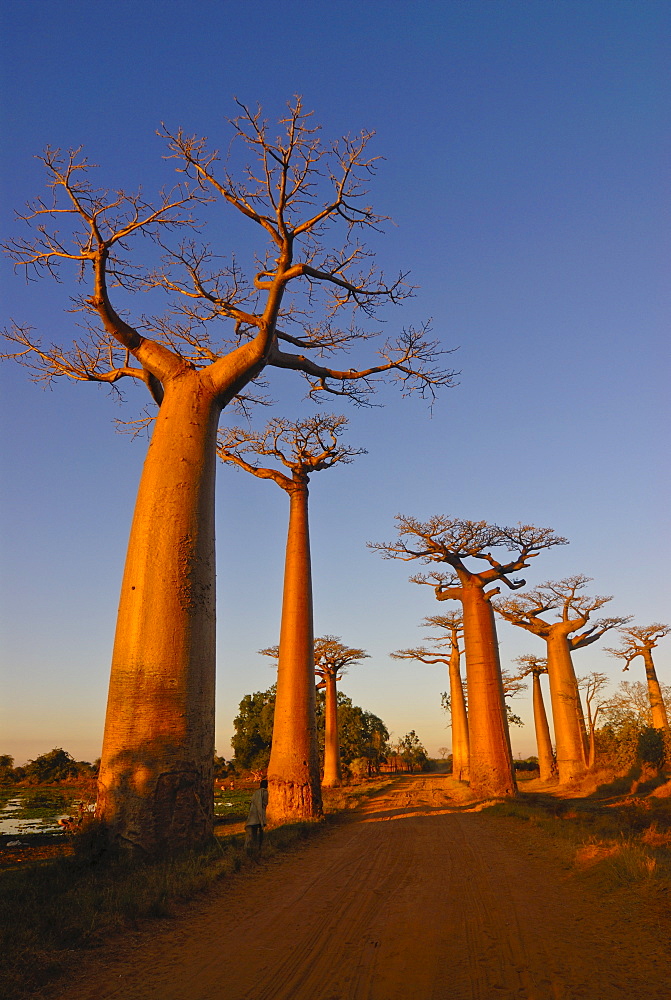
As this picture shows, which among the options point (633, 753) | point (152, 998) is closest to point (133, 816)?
point (152, 998)

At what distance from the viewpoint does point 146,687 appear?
19.2 ft

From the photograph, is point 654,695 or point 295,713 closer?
point 295,713

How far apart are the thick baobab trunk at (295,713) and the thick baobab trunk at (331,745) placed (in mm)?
13167

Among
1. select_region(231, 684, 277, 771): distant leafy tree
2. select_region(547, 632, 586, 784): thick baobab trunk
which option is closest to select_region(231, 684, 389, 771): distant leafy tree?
select_region(231, 684, 277, 771): distant leafy tree

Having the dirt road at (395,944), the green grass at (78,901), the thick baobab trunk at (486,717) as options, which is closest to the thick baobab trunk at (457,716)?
the thick baobab trunk at (486,717)

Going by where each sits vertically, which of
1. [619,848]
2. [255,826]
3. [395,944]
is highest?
[255,826]

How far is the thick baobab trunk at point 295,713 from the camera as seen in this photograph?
10.6m

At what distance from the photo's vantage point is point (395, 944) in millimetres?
3463

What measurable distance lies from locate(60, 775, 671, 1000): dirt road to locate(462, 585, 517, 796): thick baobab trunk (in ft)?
32.8

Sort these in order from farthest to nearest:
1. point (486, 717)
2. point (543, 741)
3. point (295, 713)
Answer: point (543, 741) → point (486, 717) → point (295, 713)

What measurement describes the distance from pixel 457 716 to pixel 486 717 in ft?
38.4

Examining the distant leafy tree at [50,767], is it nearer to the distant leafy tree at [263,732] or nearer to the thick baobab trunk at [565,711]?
the distant leafy tree at [263,732]

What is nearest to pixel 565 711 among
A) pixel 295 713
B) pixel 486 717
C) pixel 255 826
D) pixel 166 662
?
pixel 486 717

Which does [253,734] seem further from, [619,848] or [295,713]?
[619,848]
